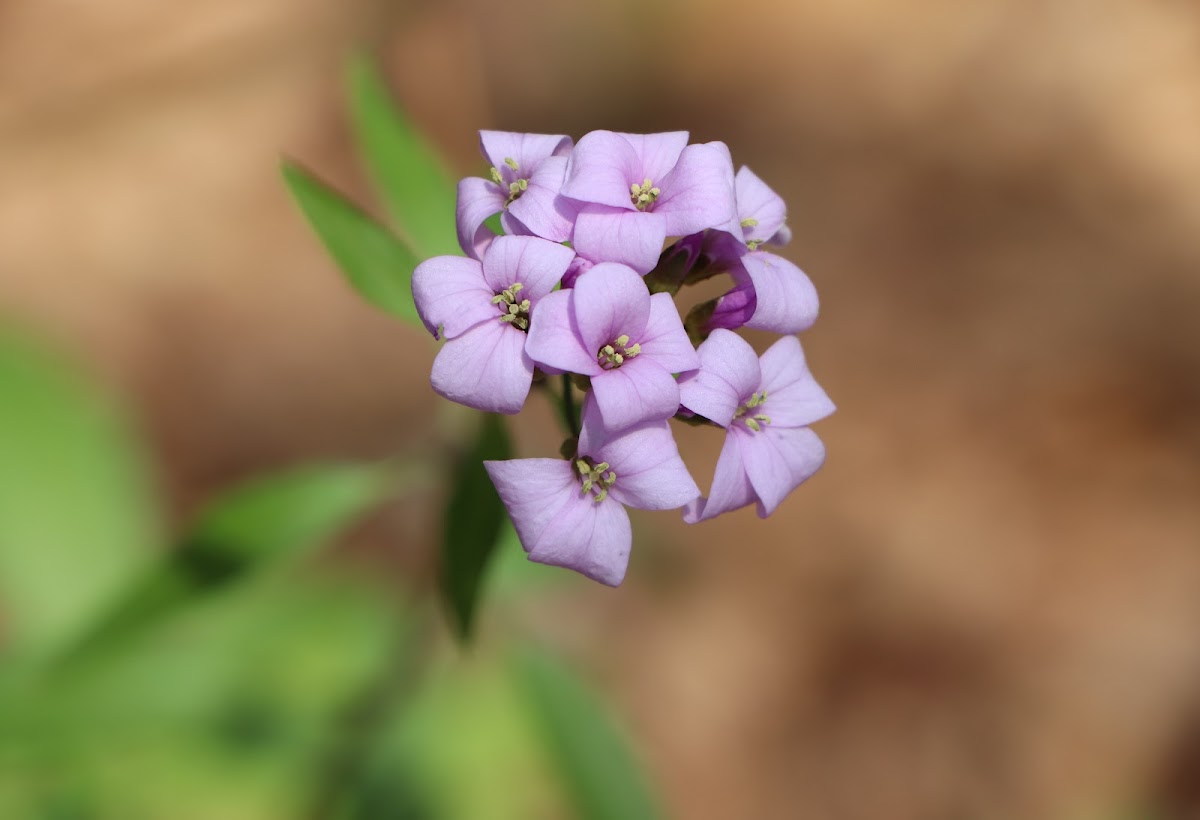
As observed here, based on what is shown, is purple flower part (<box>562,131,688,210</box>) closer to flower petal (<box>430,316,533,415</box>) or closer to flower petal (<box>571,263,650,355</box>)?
flower petal (<box>571,263,650,355</box>)

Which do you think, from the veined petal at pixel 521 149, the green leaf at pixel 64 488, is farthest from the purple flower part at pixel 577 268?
the green leaf at pixel 64 488

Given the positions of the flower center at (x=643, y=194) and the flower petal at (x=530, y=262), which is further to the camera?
the flower center at (x=643, y=194)

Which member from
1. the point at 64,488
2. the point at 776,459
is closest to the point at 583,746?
the point at 776,459

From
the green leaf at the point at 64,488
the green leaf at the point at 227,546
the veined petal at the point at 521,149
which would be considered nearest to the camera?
the veined petal at the point at 521,149

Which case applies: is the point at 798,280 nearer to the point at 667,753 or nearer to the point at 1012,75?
the point at 667,753

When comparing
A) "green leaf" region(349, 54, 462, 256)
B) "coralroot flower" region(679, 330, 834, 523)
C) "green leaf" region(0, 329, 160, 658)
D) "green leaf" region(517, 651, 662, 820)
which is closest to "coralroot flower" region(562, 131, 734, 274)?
"coralroot flower" region(679, 330, 834, 523)

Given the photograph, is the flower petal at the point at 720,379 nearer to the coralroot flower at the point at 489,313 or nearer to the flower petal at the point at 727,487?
the flower petal at the point at 727,487
